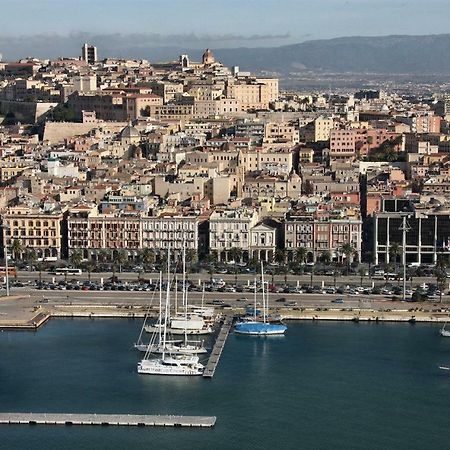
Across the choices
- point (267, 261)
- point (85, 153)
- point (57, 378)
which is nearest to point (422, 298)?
point (267, 261)

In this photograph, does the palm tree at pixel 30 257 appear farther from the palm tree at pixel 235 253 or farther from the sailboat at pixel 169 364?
the sailboat at pixel 169 364

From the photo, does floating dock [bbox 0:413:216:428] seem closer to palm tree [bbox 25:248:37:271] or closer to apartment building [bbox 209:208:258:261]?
palm tree [bbox 25:248:37:271]

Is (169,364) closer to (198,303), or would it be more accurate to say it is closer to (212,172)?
(198,303)

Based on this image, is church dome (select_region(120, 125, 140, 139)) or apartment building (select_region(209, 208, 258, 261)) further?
church dome (select_region(120, 125, 140, 139))

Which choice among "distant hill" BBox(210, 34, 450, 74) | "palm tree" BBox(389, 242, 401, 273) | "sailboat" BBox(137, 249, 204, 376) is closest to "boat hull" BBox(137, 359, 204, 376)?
"sailboat" BBox(137, 249, 204, 376)

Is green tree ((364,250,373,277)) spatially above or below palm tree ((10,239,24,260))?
below

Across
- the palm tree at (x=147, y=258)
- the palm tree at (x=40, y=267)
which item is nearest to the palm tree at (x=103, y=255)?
the palm tree at (x=147, y=258)

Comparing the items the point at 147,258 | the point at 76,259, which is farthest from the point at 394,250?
the point at 76,259

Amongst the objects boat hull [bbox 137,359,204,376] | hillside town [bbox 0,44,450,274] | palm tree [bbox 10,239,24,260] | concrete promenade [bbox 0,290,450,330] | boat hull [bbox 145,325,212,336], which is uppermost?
hillside town [bbox 0,44,450,274]
